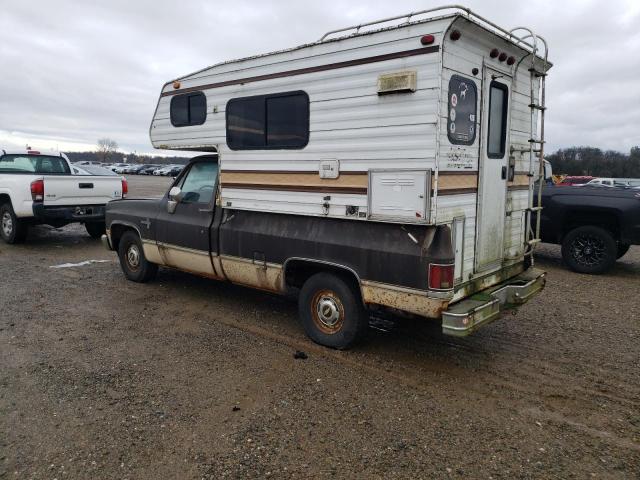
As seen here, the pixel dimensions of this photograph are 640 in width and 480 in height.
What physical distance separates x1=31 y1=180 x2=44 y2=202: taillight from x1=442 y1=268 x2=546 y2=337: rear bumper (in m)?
8.09

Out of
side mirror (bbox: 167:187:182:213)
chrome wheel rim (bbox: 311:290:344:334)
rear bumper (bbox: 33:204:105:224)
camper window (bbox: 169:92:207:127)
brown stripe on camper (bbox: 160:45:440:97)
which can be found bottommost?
chrome wheel rim (bbox: 311:290:344:334)

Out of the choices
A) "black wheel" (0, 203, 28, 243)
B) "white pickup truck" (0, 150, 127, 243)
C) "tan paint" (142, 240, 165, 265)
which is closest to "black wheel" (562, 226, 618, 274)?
"tan paint" (142, 240, 165, 265)

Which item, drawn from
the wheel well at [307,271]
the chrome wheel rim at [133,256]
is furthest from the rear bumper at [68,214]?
the wheel well at [307,271]

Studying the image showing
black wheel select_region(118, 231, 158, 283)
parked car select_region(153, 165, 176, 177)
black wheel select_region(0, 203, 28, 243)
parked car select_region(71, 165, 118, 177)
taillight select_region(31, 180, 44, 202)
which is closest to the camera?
black wheel select_region(118, 231, 158, 283)

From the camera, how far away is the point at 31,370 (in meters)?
4.23

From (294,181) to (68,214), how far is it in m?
6.42

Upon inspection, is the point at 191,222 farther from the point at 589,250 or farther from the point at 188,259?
the point at 589,250

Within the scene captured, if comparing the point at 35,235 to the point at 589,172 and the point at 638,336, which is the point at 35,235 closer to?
the point at 638,336

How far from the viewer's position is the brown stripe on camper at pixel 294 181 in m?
4.36

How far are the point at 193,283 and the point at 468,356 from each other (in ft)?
13.5

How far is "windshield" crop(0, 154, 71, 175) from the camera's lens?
33.3 feet

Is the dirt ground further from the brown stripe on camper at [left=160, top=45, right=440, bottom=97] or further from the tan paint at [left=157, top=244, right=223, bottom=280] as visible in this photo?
the brown stripe on camper at [left=160, top=45, right=440, bottom=97]

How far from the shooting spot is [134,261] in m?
7.11

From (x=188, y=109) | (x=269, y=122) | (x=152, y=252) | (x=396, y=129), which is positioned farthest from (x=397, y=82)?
(x=152, y=252)
